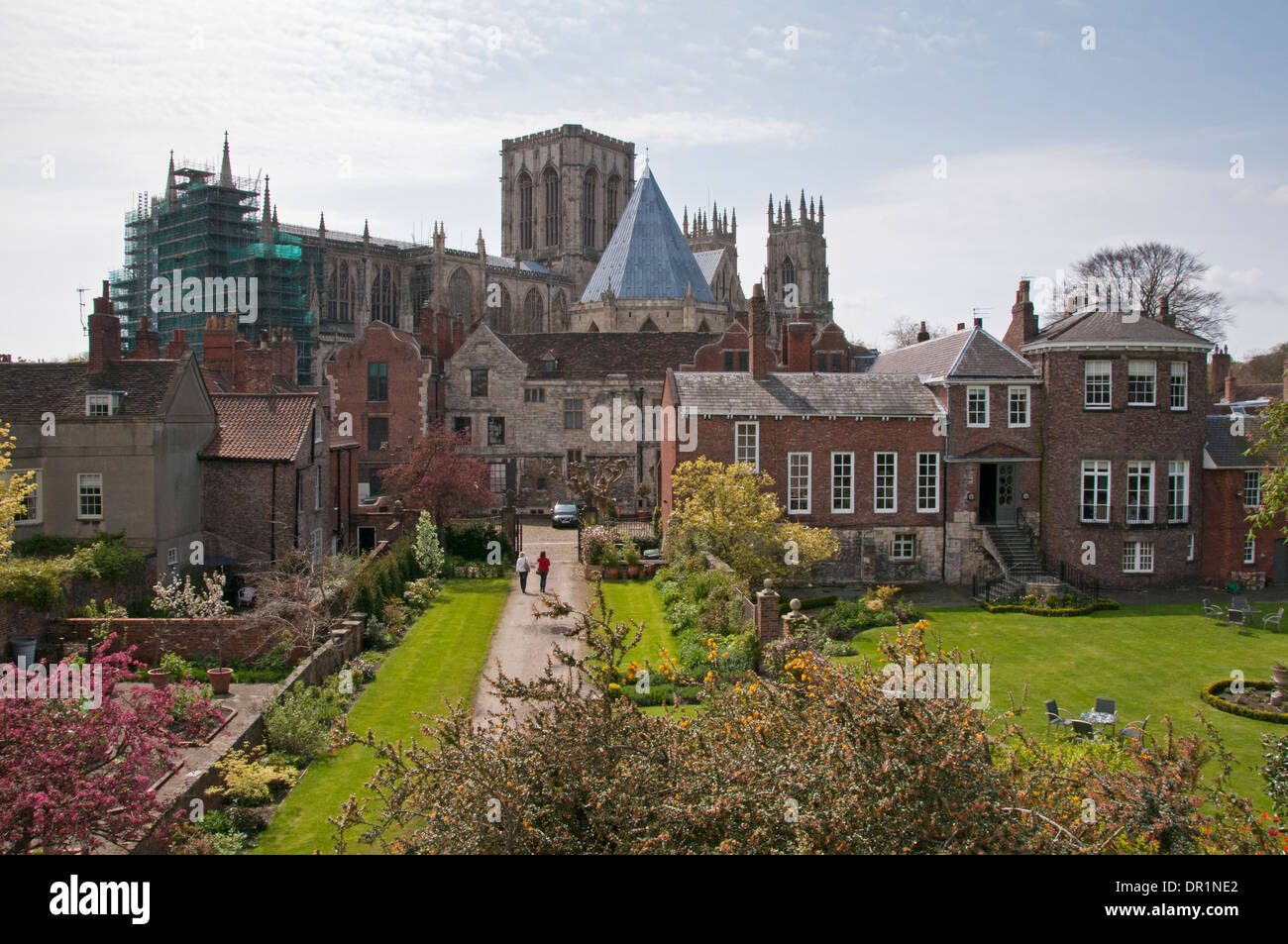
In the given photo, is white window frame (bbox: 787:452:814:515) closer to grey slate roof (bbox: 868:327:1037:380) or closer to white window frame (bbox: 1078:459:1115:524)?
grey slate roof (bbox: 868:327:1037:380)

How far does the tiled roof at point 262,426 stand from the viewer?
32625 mm

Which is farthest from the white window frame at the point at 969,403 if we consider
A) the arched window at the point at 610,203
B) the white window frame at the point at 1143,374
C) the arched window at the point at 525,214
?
the arched window at the point at 525,214

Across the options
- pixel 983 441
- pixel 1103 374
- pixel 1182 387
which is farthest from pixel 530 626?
pixel 1182 387

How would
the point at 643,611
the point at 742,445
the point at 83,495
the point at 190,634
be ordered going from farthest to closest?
the point at 742,445 < the point at 643,611 < the point at 83,495 < the point at 190,634

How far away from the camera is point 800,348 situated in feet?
143

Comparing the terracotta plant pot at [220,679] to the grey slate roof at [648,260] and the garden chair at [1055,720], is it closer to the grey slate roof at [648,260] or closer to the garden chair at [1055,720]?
the garden chair at [1055,720]

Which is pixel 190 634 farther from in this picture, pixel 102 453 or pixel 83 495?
pixel 102 453

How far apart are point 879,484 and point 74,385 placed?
88.8 ft

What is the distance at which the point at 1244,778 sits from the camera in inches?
709

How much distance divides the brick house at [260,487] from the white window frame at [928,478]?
21.6 m

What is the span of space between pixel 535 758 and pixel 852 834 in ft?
10.8

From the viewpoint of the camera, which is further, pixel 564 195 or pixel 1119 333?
pixel 564 195

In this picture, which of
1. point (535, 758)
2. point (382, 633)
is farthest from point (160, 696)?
point (382, 633)

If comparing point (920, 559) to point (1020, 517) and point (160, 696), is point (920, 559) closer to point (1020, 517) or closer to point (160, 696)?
point (1020, 517)
